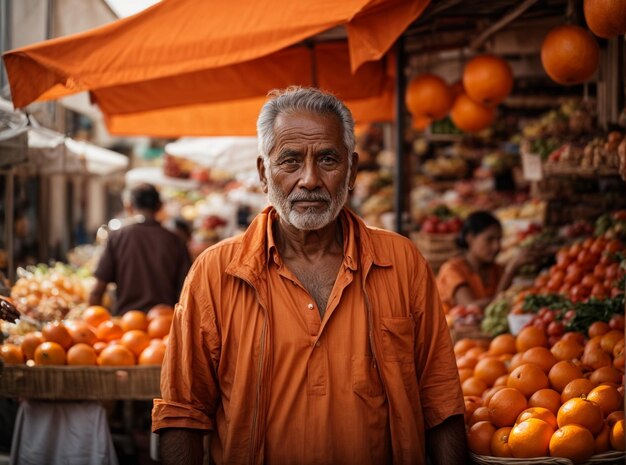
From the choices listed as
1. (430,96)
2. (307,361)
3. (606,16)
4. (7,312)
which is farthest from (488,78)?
(7,312)

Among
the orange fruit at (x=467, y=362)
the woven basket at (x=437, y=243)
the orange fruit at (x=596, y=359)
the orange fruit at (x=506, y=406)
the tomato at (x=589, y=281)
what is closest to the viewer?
the orange fruit at (x=506, y=406)

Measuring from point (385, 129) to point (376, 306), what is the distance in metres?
9.26

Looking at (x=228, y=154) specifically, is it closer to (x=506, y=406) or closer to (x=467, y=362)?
(x=467, y=362)

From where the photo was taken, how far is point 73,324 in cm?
433

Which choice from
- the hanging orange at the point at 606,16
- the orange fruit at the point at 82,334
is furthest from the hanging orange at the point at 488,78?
the orange fruit at the point at 82,334

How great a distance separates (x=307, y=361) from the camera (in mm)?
2607

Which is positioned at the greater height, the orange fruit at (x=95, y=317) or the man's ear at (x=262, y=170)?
the man's ear at (x=262, y=170)

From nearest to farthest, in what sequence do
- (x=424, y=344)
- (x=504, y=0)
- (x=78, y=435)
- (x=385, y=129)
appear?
(x=424, y=344) → (x=78, y=435) → (x=504, y=0) → (x=385, y=129)

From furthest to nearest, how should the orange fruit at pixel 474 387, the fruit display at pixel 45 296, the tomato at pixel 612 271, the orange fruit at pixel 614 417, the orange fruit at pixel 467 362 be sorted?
the fruit display at pixel 45 296, the tomato at pixel 612 271, the orange fruit at pixel 467 362, the orange fruit at pixel 474 387, the orange fruit at pixel 614 417

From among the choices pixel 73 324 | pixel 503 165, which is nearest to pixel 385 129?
pixel 503 165

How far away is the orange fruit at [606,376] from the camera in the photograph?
3076 millimetres

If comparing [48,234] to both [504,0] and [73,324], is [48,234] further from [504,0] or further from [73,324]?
[504,0]

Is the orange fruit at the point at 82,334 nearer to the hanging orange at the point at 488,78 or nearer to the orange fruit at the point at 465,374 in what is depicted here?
the orange fruit at the point at 465,374

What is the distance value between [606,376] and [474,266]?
9.12 feet
